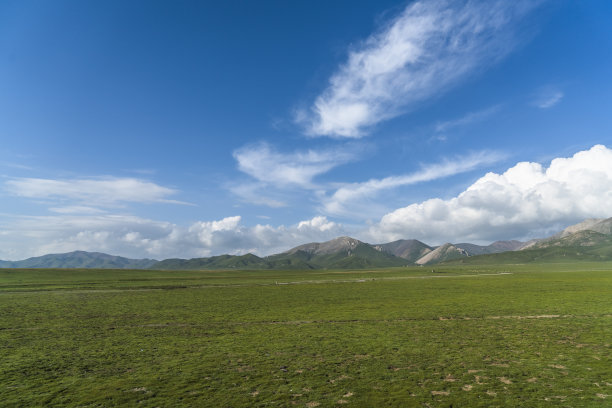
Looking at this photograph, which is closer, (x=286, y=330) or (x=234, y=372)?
(x=234, y=372)

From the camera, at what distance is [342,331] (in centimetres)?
3316

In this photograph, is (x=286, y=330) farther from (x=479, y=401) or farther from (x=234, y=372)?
(x=479, y=401)

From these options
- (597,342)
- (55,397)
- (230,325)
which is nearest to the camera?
(55,397)

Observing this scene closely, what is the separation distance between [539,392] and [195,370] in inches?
812

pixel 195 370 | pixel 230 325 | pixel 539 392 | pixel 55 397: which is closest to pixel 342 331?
pixel 230 325

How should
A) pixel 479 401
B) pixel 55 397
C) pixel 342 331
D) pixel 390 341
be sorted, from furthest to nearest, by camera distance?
pixel 342 331
pixel 390 341
pixel 55 397
pixel 479 401

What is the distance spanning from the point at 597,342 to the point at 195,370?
32.0 m

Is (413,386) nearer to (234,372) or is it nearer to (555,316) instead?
(234,372)

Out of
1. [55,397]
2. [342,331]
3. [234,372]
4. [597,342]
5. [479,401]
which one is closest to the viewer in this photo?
[479,401]

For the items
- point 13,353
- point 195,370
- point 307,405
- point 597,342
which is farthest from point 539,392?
point 13,353

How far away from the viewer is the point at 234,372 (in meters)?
21.4

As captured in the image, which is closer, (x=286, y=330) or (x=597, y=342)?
(x=597, y=342)

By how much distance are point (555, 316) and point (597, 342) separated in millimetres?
13725

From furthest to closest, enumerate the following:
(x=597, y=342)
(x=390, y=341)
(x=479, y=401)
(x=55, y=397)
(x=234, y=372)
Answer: (x=390, y=341) < (x=597, y=342) < (x=234, y=372) < (x=55, y=397) < (x=479, y=401)
